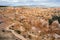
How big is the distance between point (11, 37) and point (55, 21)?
1056 millimetres

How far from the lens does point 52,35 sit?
115 inches

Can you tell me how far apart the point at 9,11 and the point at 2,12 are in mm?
170

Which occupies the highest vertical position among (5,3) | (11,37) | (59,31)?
(5,3)

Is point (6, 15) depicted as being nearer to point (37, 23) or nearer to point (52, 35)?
point (37, 23)

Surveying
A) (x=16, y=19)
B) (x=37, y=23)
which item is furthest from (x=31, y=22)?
(x=16, y=19)

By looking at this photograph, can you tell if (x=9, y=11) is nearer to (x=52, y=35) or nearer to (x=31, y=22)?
(x=31, y=22)

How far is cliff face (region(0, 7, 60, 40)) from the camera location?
2.94 meters

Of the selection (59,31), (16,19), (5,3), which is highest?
(5,3)

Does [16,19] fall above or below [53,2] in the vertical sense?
below

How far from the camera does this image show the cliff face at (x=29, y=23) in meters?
2.94

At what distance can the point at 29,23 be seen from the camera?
304cm

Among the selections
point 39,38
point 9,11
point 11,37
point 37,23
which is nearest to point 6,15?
point 9,11

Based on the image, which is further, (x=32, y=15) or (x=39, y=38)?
(x=32, y=15)

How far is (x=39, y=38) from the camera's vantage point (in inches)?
114
